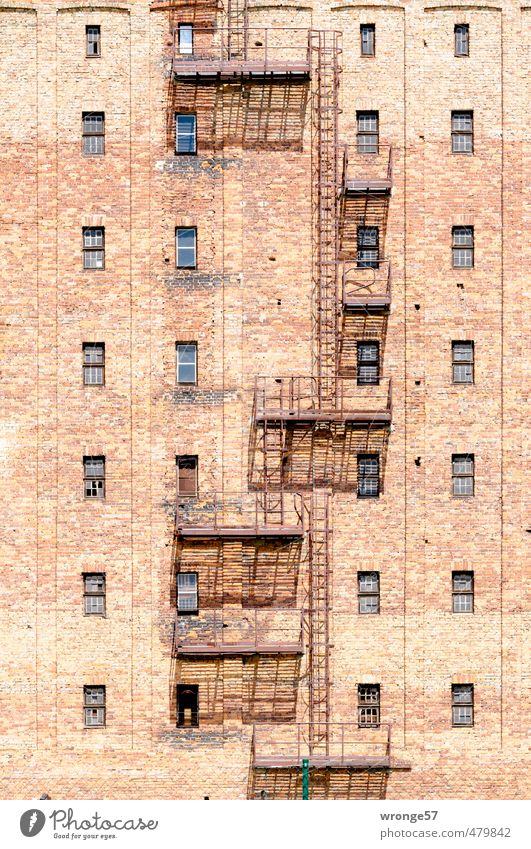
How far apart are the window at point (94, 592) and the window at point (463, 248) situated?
48.7 ft

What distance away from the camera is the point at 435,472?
97.3ft

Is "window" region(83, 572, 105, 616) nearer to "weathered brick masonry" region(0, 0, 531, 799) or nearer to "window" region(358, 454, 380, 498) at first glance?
"weathered brick masonry" region(0, 0, 531, 799)

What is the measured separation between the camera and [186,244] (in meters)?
29.9

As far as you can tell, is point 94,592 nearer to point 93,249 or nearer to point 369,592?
point 369,592

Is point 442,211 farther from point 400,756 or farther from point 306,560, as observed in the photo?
point 400,756

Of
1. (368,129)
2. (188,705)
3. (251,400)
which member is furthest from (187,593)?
(368,129)

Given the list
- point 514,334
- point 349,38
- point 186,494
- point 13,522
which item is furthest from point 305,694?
point 349,38

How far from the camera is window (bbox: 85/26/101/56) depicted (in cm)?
2991

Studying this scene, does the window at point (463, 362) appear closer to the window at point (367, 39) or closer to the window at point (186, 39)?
the window at point (367, 39)

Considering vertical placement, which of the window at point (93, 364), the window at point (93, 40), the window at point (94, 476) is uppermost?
the window at point (93, 40)

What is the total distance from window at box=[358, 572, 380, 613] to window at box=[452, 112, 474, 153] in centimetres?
1361

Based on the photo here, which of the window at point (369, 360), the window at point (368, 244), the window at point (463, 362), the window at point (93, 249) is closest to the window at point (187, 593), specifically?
the window at point (369, 360)

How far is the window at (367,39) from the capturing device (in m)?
29.9

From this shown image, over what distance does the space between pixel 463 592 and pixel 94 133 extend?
18.4 meters
